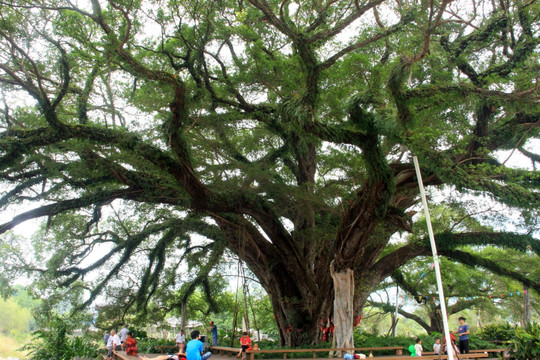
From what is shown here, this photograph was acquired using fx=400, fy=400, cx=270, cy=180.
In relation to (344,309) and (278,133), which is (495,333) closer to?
(344,309)

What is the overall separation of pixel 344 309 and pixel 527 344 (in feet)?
13.7

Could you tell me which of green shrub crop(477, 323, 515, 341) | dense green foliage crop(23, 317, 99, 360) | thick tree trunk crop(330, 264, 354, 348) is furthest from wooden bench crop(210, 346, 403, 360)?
green shrub crop(477, 323, 515, 341)

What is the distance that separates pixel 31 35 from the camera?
8000mm

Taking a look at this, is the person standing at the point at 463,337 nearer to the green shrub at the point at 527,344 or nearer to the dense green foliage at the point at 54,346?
the green shrub at the point at 527,344

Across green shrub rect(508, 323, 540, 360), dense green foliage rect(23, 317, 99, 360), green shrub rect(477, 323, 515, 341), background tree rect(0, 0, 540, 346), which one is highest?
background tree rect(0, 0, 540, 346)

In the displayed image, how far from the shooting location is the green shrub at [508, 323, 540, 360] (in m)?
6.29

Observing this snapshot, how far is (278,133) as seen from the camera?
11336mm

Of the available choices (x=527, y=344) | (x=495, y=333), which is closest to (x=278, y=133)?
(x=527, y=344)

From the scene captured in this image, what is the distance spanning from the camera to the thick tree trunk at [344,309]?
386 inches

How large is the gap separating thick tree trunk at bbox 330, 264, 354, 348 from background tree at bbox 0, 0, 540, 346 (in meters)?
0.03

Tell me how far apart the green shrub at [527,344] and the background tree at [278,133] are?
2.14m

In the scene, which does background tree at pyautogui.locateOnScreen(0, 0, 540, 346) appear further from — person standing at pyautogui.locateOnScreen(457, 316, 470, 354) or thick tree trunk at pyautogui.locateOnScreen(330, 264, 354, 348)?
person standing at pyautogui.locateOnScreen(457, 316, 470, 354)

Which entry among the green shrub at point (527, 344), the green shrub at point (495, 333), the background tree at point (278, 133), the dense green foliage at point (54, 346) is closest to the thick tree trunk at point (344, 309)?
the background tree at point (278, 133)

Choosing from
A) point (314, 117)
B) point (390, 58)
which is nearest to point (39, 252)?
point (314, 117)
